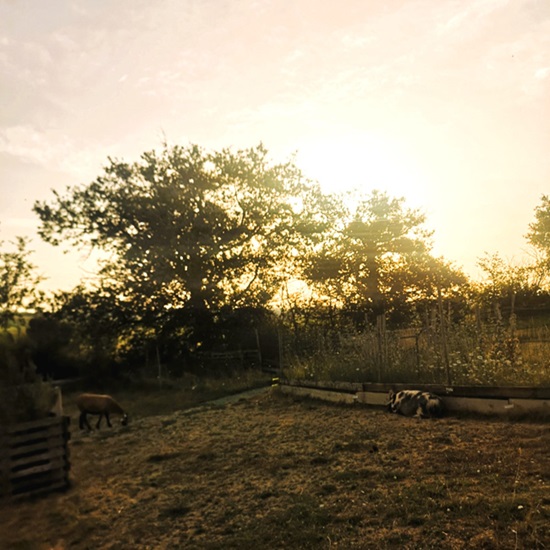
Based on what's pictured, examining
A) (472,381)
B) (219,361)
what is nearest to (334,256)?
(219,361)

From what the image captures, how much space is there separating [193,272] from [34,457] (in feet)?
61.3

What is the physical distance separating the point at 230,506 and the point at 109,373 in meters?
23.6

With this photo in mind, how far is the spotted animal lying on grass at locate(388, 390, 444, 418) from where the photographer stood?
33.2 ft

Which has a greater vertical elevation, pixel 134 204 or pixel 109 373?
pixel 134 204

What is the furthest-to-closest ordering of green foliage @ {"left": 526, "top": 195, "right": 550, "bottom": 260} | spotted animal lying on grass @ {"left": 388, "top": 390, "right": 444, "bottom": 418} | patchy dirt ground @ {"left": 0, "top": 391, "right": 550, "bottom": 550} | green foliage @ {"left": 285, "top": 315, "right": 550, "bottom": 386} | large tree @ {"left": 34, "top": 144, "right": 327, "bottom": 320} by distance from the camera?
green foliage @ {"left": 526, "top": 195, "right": 550, "bottom": 260} → large tree @ {"left": 34, "top": 144, "right": 327, "bottom": 320} → green foliage @ {"left": 285, "top": 315, "right": 550, "bottom": 386} → spotted animal lying on grass @ {"left": 388, "top": 390, "right": 444, "bottom": 418} → patchy dirt ground @ {"left": 0, "top": 391, "right": 550, "bottom": 550}

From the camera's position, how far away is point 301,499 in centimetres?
612

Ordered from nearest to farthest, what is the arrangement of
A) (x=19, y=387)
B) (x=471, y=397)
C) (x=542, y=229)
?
(x=19, y=387)
(x=471, y=397)
(x=542, y=229)

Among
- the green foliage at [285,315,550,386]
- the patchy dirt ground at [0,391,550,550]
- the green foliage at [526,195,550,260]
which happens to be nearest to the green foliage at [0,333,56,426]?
the patchy dirt ground at [0,391,550,550]

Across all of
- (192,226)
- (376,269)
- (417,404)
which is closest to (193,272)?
(192,226)

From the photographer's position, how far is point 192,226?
85.8 ft

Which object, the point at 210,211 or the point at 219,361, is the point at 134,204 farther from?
the point at 219,361

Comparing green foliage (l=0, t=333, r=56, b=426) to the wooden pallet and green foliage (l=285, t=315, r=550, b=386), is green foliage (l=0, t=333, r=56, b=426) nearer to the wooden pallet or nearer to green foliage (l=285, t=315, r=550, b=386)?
the wooden pallet

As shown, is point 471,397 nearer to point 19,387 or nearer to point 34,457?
point 34,457

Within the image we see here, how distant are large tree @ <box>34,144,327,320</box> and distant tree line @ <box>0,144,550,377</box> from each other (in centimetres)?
6
